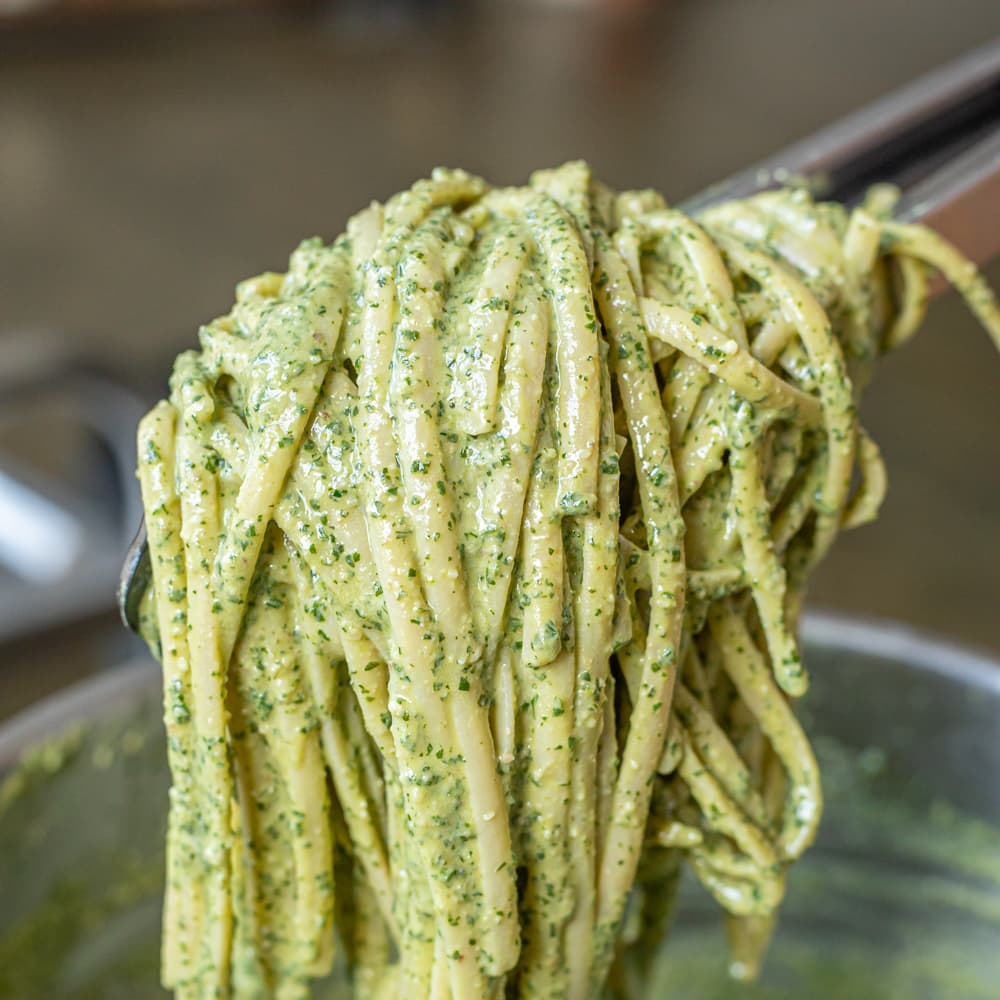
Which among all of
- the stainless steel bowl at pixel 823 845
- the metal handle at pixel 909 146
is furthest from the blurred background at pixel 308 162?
the metal handle at pixel 909 146

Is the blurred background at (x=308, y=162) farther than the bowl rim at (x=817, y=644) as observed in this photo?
Yes

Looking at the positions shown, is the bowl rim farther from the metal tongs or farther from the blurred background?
the blurred background

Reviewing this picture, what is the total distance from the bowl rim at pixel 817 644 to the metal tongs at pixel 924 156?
1.13 ft

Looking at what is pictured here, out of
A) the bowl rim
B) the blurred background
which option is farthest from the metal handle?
the blurred background

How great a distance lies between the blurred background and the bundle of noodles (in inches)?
40.6

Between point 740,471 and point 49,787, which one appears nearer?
point 740,471

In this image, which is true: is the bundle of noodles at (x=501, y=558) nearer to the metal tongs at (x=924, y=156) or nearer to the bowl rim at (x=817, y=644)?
the metal tongs at (x=924, y=156)

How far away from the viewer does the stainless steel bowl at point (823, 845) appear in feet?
3.35

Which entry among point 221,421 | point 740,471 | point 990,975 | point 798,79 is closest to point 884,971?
point 990,975

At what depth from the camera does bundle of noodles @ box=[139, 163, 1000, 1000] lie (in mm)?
666

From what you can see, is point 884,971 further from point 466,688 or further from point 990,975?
point 466,688

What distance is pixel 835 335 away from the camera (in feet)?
2.58

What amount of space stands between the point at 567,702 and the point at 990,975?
647mm

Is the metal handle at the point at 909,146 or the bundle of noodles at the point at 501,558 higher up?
the metal handle at the point at 909,146
